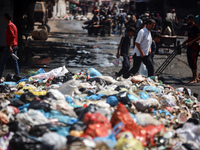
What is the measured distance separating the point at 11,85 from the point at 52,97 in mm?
2079

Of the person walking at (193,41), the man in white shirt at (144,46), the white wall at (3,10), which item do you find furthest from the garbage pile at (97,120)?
the white wall at (3,10)

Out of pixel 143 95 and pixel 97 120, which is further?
pixel 143 95

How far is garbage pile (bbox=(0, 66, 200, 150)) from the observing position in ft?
12.0

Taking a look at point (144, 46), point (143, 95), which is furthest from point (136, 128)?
point (144, 46)

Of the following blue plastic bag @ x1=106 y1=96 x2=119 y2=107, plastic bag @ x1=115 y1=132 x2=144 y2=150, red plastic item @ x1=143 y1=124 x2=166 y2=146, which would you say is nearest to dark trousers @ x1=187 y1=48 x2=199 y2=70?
blue plastic bag @ x1=106 y1=96 x2=119 y2=107

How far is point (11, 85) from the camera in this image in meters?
6.89

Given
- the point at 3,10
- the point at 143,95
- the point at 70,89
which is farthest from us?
the point at 3,10

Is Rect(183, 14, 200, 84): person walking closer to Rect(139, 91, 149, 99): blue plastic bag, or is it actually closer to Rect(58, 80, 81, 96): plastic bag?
Rect(139, 91, 149, 99): blue plastic bag

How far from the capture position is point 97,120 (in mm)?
3990

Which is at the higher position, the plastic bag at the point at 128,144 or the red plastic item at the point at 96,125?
the red plastic item at the point at 96,125

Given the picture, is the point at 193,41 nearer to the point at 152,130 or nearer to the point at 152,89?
the point at 152,89

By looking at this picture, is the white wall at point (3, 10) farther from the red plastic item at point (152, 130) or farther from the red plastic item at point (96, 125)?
the red plastic item at point (152, 130)

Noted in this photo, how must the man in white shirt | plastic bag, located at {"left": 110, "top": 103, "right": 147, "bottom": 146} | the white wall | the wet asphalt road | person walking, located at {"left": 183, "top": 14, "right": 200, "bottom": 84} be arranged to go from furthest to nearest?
the white wall < the wet asphalt road < person walking, located at {"left": 183, "top": 14, "right": 200, "bottom": 84} < the man in white shirt < plastic bag, located at {"left": 110, "top": 103, "right": 147, "bottom": 146}

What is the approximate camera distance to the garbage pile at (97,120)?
3.65 m
